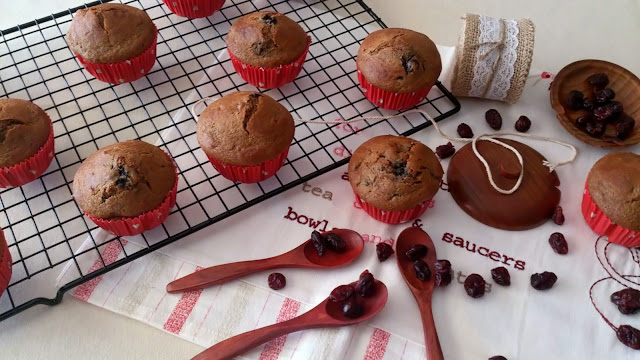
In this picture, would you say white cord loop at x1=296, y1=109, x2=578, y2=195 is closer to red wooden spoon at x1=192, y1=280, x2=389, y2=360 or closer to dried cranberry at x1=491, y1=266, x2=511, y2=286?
dried cranberry at x1=491, y1=266, x2=511, y2=286

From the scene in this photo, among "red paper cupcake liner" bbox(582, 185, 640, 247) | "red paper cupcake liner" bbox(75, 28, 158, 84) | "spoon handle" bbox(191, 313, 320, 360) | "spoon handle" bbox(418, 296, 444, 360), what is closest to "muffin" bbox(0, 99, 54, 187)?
"red paper cupcake liner" bbox(75, 28, 158, 84)

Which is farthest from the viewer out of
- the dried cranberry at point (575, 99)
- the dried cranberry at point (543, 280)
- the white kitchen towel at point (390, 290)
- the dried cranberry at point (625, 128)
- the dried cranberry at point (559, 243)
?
the dried cranberry at point (575, 99)

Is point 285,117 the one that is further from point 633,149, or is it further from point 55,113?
point 633,149

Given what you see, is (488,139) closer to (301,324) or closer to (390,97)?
(390,97)

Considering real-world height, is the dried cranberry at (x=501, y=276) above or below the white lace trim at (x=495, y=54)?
below

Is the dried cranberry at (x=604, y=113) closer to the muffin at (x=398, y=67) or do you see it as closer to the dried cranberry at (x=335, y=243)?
the muffin at (x=398, y=67)

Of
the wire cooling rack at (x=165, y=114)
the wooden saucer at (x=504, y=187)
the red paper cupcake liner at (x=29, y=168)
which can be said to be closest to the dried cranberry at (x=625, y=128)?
the wooden saucer at (x=504, y=187)
